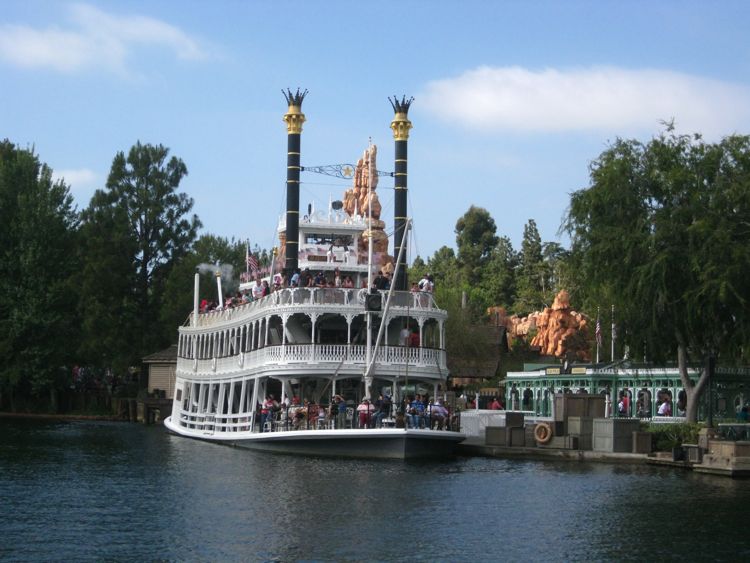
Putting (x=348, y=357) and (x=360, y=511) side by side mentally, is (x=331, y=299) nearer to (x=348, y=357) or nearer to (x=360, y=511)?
(x=348, y=357)

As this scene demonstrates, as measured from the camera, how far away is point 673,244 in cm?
3891

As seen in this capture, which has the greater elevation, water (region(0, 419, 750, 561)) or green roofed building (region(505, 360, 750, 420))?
green roofed building (region(505, 360, 750, 420))

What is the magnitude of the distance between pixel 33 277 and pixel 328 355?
3360 centimetres

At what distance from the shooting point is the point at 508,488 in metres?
30.0

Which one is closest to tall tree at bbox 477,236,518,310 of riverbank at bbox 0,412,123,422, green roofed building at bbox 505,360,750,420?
riverbank at bbox 0,412,123,422

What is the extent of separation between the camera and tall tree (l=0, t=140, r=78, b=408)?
6606 cm

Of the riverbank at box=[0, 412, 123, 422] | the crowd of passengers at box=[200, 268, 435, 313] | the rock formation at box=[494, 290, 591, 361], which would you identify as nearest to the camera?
the crowd of passengers at box=[200, 268, 435, 313]

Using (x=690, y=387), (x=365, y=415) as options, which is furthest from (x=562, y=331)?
(x=365, y=415)

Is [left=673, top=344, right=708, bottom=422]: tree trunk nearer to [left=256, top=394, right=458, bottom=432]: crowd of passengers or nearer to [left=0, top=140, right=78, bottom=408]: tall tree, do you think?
[left=256, top=394, right=458, bottom=432]: crowd of passengers

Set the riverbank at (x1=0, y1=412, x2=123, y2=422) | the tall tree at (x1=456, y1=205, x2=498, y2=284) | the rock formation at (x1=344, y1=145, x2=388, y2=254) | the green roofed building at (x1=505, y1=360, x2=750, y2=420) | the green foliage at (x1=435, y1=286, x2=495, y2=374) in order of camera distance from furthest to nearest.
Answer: the tall tree at (x1=456, y1=205, x2=498, y2=284) → the green foliage at (x1=435, y1=286, x2=495, y2=374) → the riverbank at (x1=0, y1=412, x2=123, y2=422) → the rock formation at (x1=344, y1=145, x2=388, y2=254) → the green roofed building at (x1=505, y1=360, x2=750, y2=420)

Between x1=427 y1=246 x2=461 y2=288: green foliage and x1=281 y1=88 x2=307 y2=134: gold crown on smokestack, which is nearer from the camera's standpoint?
x1=281 y1=88 x2=307 y2=134: gold crown on smokestack

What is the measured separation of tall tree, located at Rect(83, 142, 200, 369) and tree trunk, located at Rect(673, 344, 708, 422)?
3801 centimetres

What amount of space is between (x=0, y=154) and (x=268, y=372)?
3929cm

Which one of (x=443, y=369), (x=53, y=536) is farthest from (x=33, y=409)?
(x=53, y=536)
